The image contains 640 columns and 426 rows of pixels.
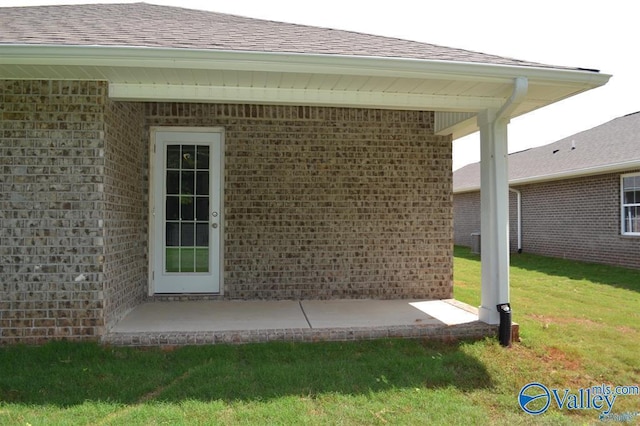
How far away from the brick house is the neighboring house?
7244mm

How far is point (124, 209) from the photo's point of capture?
505cm

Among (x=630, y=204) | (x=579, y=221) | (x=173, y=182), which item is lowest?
(x=579, y=221)

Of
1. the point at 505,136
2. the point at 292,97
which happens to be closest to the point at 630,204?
the point at 505,136

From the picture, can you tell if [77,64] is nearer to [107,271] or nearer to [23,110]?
[23,110]

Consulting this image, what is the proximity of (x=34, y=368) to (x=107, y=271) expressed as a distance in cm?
101

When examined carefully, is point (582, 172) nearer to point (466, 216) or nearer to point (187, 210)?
point (466, 216)

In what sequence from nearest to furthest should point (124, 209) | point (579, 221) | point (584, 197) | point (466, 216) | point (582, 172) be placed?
point (124, 209) → point (582, 172) → point (584, 197) → point (579, 221) → point (466, 216)

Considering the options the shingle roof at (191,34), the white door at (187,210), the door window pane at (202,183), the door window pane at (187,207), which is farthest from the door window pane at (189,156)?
the shingle roof at (191,34)

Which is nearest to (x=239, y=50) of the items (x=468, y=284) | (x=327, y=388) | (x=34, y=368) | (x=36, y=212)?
(x=36, y=212)

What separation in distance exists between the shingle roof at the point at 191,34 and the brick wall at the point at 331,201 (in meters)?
1.11

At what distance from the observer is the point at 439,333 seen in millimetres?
4652

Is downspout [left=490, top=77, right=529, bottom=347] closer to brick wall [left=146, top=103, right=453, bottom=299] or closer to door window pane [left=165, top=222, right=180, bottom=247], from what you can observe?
brick wall [left=146, top=103, right=453, bottom=299]

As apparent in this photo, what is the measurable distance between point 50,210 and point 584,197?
12.7 m

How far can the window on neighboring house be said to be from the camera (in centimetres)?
1088
